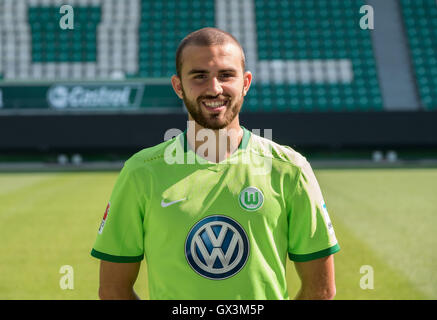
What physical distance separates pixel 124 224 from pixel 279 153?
1.95 feet

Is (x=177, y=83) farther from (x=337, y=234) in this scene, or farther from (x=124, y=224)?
(x=337, y=234)

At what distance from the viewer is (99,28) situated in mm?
24656

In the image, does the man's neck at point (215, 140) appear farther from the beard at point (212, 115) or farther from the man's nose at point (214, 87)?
the man's nose at point (214, 87)

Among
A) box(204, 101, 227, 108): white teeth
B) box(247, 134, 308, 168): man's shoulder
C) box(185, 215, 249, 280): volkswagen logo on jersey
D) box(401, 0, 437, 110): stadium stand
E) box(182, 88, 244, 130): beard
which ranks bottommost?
box(185, 215, 249, 280): volkswagen logo on jersey

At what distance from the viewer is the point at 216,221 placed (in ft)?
5.54

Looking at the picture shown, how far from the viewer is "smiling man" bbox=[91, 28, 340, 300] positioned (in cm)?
167

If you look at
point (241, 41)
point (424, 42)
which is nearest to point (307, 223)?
point (241, 41)

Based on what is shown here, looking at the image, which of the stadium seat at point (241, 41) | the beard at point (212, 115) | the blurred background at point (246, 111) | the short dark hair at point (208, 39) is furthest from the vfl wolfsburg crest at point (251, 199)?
the stadium seat at point (241, 41)

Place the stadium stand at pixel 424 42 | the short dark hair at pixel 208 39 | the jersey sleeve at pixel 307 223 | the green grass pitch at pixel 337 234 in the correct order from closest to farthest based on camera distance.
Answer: the short dark hair at pixel 208 39 → the jersey sleeve at pixel 307 223 → the green grass pitch at pixel 337 234 → the stadium stand at pixel 424 42

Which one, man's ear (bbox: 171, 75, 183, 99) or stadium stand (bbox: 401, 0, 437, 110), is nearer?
man's ear (bbox: 171, 75, 183, 99)

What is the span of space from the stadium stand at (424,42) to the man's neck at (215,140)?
21721mm

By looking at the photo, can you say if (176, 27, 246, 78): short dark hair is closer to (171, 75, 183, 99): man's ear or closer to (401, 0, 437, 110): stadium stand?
(171, 75, 183, 99): man's ear

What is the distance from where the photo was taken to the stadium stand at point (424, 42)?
74.3 ft

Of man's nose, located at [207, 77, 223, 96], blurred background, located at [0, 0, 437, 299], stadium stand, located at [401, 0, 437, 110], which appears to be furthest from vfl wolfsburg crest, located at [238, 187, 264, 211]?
stadium stand, located at [401, 0, 437, 110]
